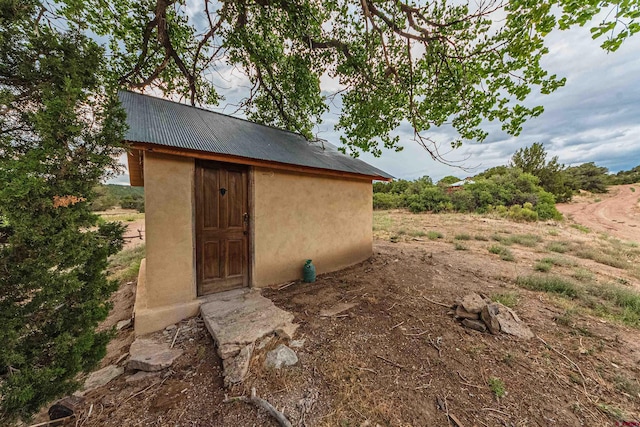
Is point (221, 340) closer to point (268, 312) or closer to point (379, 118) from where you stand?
point (268, 312)

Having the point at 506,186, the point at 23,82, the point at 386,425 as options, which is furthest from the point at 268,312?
the point at 506,186

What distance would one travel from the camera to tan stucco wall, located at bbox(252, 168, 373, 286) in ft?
13.0

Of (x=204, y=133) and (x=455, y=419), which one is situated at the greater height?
(x=204, y=133)

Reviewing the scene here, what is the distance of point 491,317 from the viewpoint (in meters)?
2.85

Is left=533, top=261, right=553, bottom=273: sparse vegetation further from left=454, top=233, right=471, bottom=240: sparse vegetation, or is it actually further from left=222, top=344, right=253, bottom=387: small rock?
left=222, top=344, right=253, bottom=387: small rock

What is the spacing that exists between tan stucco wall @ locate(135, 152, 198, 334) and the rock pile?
13.4ft

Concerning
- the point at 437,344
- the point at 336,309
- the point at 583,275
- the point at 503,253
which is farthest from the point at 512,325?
the point at 503,253

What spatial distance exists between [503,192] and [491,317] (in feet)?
63.6

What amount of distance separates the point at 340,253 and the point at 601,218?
23091 mm

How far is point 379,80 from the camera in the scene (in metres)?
5.04

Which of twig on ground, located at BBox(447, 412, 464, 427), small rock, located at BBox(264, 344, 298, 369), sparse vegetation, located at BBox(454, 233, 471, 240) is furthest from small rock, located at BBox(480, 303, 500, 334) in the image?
sparse vegetation, located at BBox(454, 233, 471, 240)

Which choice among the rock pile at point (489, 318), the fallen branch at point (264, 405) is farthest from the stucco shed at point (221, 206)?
the rock pile at point (489, 318)

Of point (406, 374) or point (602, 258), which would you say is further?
point (602, 258)

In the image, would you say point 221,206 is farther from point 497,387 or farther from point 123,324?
point 497,387
